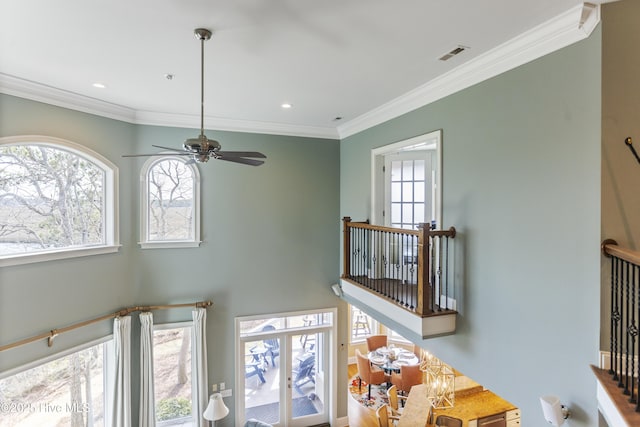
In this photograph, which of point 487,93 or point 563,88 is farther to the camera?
point 487,93

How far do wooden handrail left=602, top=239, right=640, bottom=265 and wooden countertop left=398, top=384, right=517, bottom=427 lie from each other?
204 inches

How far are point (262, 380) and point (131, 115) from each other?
5.11 m

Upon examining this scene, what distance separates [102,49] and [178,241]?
3039mm

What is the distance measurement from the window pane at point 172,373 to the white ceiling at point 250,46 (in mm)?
3729

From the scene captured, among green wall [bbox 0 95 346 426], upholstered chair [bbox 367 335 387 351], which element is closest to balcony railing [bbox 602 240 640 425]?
green wall [bbox 0 95 346 426]

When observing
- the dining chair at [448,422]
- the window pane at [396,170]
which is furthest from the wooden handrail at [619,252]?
the dining chair at [448,422]

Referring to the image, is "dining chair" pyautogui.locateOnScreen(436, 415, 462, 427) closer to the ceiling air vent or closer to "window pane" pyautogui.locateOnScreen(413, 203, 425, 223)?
"window pane" pyautogui.locateOnScreen(413, 203, 425, 223)

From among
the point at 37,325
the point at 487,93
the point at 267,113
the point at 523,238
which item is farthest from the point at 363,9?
the point at 37,325

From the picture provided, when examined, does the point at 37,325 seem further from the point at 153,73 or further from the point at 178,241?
the point at 153,73

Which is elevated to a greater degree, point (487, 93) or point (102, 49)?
point (102, 49)

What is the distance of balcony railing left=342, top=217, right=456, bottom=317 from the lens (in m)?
3.29

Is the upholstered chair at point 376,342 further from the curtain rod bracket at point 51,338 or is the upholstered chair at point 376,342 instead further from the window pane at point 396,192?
the curtain rod bracket at point 51,338

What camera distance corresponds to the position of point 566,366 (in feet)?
7.88

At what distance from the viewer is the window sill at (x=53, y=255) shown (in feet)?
11.6
